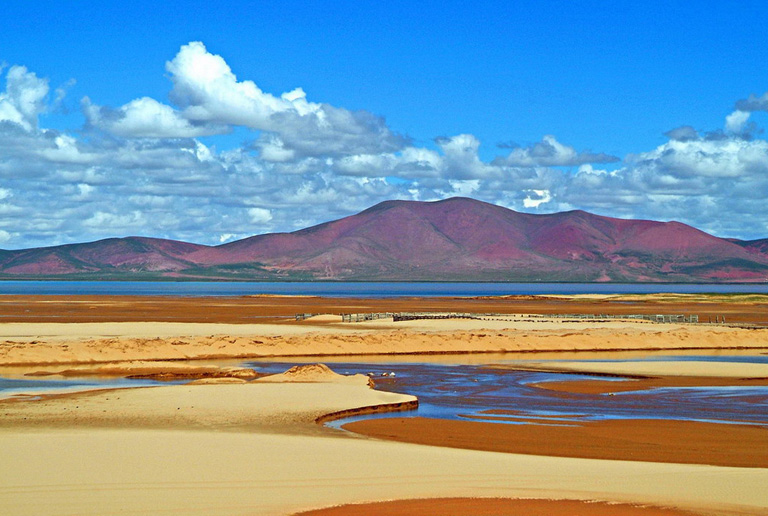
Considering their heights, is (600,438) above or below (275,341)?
below

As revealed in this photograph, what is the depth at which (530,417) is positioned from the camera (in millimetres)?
21516

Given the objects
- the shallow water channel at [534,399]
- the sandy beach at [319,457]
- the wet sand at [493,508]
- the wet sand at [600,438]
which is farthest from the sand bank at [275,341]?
the wet sand at [493,508]

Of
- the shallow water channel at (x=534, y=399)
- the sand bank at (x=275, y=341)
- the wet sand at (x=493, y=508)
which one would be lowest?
the shallow water channel at (x=534, y=399)

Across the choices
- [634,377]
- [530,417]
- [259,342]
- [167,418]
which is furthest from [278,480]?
[259,342]

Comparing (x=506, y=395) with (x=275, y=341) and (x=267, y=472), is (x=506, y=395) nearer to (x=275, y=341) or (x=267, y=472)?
(x=267, y=472)

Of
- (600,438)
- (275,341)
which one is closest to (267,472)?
(600,438)

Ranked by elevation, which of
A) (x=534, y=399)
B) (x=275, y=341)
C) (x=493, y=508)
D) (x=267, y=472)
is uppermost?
(x=275, y=341)

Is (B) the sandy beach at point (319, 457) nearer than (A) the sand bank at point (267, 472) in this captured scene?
No

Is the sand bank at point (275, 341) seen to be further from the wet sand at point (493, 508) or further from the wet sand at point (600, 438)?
the wet sand at point (493, 508)

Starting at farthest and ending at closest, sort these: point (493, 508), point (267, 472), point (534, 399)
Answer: point (534, 399)
point (267, 472)
point (493, 508)

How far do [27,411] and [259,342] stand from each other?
65.6ft

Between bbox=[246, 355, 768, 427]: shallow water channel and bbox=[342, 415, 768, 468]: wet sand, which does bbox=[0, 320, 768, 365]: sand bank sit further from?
bbox=[342, 415, 768, 468]: wet sand

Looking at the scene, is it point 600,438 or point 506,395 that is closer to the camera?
point 600,438

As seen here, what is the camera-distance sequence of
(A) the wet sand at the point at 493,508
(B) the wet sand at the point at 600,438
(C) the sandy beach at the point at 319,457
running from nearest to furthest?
(A) the wet sand at the point at 493,508, (C) the sandy beach at the point at 319,457, (B) the wet sand at the point at 600,438
